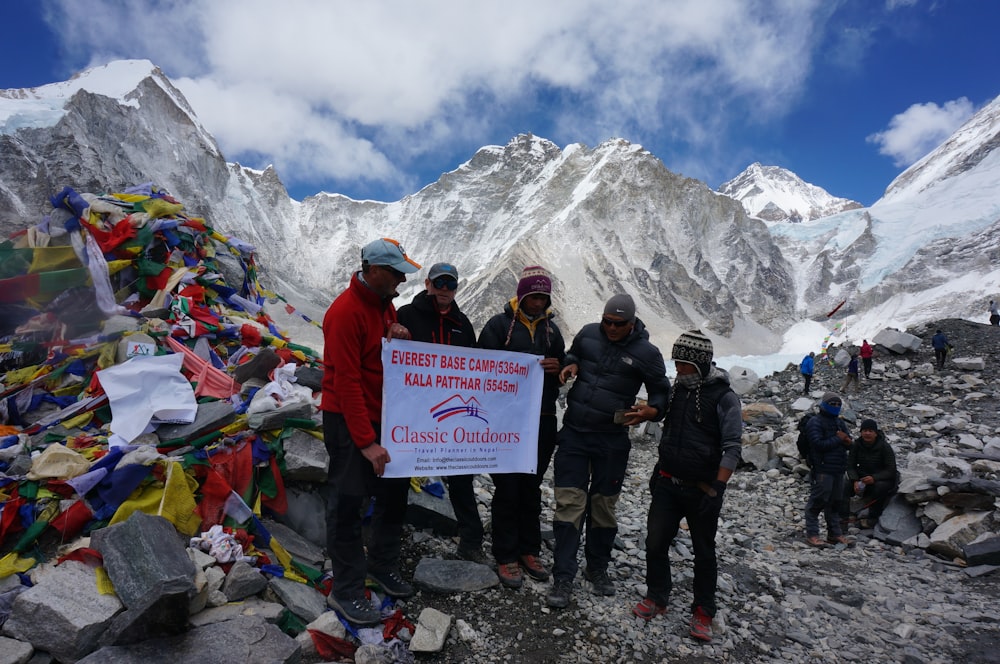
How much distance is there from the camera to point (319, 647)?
9.96 feet

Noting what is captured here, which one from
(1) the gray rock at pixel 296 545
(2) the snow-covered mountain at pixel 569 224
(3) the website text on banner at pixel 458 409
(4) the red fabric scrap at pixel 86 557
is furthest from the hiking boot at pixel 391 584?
(2) the snow-covered mountain at pixel 569 224

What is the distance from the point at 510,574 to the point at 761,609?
2142 mm

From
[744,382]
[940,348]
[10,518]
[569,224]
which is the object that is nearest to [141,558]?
[10,518]

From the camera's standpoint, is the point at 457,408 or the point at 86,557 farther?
the point at 457,408

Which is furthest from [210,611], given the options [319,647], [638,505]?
[638,505]

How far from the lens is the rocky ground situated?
3518 mm

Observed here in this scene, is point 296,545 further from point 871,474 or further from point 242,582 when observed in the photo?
point 871,474

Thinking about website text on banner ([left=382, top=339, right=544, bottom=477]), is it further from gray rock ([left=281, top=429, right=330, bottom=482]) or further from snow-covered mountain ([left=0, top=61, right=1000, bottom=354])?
snow-covered mountain ([left=0, top=61, right=1000, bottom=354])

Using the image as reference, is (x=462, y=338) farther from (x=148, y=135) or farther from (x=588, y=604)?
(x=148, y=135)

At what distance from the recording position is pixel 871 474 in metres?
6.85

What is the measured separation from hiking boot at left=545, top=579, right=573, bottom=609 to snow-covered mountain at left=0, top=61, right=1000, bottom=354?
6073 cm

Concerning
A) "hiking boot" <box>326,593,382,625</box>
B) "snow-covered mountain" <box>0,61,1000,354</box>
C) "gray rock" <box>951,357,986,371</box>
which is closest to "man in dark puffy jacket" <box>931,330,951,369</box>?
"gray rock" <box>951,357,986,371</box>

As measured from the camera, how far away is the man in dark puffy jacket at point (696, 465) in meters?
3.64

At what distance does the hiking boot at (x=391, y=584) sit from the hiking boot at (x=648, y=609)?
1725 millimetres
